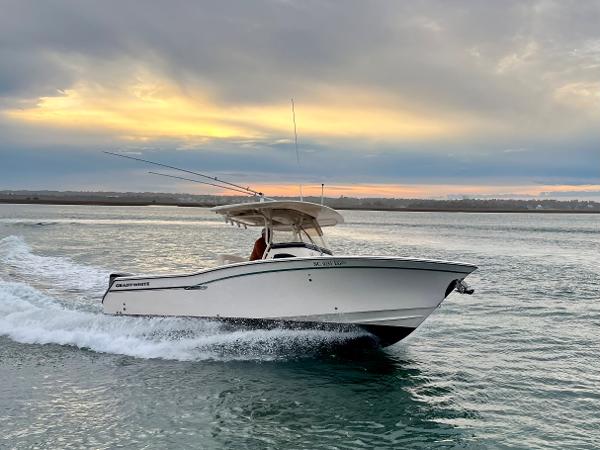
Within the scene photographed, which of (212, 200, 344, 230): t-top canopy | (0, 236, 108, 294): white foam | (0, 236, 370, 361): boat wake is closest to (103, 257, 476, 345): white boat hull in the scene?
(0, 236, 370, 361): boat wake

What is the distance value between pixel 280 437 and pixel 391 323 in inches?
143

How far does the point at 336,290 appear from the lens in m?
9.98

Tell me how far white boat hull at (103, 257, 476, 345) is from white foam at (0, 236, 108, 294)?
8.71m

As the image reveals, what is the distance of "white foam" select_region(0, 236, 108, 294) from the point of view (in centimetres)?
1900

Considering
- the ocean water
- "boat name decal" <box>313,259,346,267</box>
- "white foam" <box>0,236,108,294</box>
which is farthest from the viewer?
"white foam" <box>0,236,108,294</box>

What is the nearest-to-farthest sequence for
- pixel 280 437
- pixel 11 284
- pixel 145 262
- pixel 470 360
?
pixel 280 437
pixel 470 360
pixel 11 284
pixel 145 262

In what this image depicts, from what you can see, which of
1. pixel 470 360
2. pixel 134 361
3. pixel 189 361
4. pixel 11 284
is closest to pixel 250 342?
pixel 189 361

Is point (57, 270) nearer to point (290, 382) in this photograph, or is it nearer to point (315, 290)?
point (315, 290)

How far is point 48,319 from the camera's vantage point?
518 inches

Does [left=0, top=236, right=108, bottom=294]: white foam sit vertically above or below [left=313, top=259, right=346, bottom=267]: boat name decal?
below

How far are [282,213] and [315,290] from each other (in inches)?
93.1

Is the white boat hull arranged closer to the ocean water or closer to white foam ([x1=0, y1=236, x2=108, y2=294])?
the ocean water

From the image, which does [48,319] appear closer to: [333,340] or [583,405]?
[333,340]

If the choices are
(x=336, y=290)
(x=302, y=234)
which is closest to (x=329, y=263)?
(x=336, y=290)
